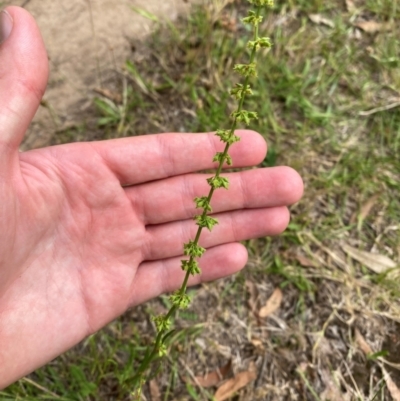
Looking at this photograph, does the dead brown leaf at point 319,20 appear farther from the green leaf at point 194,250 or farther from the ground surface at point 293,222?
the green leaf at point 194,250

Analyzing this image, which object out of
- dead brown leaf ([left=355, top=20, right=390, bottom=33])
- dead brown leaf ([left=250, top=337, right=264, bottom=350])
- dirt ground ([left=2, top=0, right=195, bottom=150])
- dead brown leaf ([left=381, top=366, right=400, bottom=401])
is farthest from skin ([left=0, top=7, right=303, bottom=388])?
dead brown leaf ([left=355, top=20, right=390, bottom=33])

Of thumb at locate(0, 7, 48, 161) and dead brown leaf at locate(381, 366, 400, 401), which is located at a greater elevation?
thumb at locate(0, 7, 48, 161)

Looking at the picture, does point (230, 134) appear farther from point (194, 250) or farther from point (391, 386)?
point (391, 386)

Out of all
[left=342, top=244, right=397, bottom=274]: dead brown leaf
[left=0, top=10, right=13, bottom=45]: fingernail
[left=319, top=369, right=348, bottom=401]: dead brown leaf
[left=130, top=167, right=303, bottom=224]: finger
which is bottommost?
[left=319, top=369, right=348, bottom=401]: dead brown leaf

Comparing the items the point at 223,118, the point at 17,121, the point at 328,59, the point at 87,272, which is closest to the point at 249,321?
the point at 87,272

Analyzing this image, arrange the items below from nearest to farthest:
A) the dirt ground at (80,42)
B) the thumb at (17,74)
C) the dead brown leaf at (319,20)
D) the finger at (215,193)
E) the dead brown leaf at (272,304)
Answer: the thumb at (17,74), the finger at (215,193), the dead brown leaf at (272,304), the dirt ground at (80,42), the dead brown leaf at (319,20)

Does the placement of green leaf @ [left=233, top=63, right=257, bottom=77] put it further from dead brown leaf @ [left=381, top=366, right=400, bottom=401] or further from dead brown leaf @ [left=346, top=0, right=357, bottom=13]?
dead brown leaf @ [left=346, top=0, right=357, bottom=13]

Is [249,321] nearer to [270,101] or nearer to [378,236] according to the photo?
[378,236]

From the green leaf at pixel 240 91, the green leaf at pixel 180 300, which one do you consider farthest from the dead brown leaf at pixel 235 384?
the green leaf at pixel 240 91
